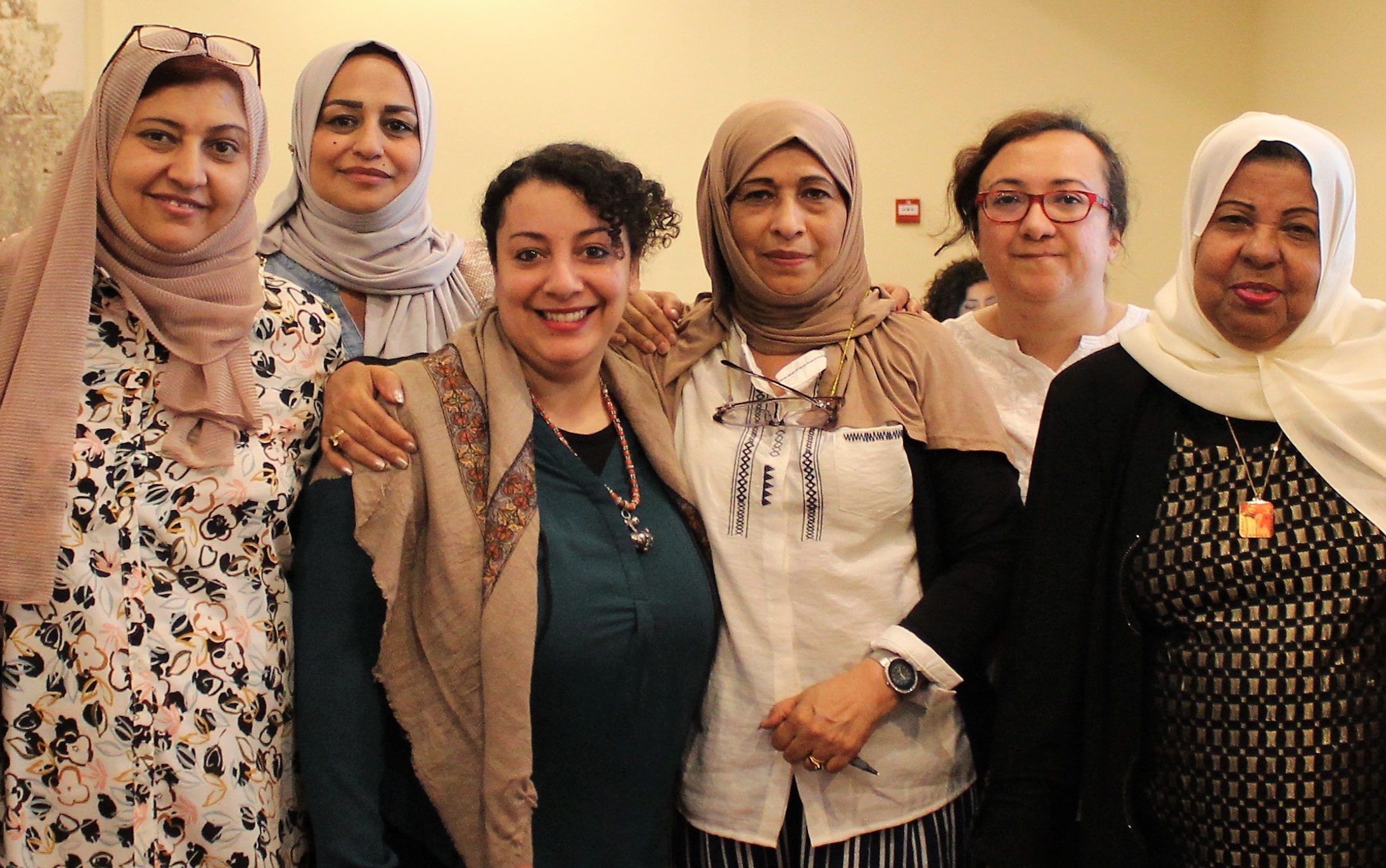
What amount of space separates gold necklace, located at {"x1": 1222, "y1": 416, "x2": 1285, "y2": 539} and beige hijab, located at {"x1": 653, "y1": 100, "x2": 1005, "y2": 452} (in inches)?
13.8

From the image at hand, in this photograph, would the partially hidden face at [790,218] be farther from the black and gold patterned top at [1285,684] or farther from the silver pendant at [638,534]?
the black and gold patterned top at [1285,684]

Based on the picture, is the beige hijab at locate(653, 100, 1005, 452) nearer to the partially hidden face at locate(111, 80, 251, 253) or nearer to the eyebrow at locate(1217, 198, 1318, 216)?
the eyebrow at locate(1217, 198, 1318, 216)

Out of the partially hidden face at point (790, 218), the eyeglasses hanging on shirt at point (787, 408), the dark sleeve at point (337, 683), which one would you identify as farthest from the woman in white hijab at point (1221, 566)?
the dark sleeve at point (337, 683)

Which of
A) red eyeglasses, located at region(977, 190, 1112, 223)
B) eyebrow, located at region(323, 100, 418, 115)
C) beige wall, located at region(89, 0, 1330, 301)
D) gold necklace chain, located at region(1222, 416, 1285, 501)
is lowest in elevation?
gold necklace chain, located at region(1222, 416, 1285, 501)

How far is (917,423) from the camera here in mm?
1659

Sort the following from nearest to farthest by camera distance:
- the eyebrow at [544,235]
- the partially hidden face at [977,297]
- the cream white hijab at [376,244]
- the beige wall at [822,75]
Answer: the eyebrow at [544,235]
the cream white hijab at [376,244]
the partially hidden face at [977,297]
the beige wall at [822,75]

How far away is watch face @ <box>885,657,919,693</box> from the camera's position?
1.55 m

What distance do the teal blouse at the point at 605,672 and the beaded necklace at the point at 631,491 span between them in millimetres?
11

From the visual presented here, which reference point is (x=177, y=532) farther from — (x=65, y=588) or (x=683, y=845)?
(x=683, y=845)

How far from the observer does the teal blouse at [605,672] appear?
150cm

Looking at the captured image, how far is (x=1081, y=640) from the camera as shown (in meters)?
1.56

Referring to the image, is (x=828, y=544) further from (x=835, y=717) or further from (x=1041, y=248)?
(x=1041, y=248)

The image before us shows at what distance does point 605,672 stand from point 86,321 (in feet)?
2.81

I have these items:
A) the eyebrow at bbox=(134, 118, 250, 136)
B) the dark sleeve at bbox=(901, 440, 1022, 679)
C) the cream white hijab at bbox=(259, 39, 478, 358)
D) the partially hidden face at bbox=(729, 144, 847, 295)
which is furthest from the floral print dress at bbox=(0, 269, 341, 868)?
the dark sleeve at bbox=(901, 440, 1022, 679)
